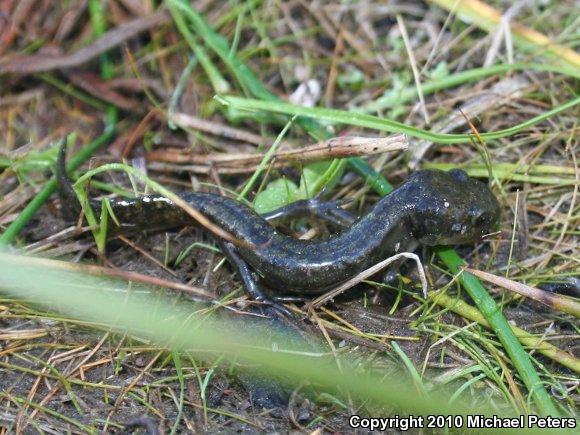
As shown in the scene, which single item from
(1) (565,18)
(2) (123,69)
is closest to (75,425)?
(2) (123,69)

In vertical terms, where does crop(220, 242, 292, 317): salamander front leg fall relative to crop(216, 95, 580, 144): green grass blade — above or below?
below

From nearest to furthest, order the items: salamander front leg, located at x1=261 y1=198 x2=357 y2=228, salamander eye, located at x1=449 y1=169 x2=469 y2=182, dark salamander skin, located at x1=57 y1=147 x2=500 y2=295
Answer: dark salamander skin, located at x1=57 y1=147 x2=500 y2=295
salamander eye, located at x1=449 y1=169 x2=469 y2=182
salamander front leg, located at x1=261 y1=198 x2=357 y2=228

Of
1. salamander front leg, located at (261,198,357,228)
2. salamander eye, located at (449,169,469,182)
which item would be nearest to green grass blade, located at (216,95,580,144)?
salamander eye, located at (449,169,469,182)

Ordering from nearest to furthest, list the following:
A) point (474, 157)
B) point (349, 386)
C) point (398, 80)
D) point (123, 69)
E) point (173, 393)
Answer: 1. point (349, 386)
2. point (173, 393)
3. point (474, 157)
4. point (398, 80)
5. point (123, 69)

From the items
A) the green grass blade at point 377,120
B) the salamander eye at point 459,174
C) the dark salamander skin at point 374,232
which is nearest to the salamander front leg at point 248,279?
the dark salamander skin at point 374,232

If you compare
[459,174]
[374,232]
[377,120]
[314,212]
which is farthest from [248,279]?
[459,174]

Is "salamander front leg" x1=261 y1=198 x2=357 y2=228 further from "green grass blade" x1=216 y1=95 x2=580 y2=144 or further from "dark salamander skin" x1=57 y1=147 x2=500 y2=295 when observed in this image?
"green grass blade" x1=216 y1=95 x2=580 y2=144

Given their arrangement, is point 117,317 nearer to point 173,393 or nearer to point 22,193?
point 173,393

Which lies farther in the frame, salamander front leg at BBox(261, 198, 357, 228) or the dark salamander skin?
salamander front leg at BBox(261, 198, 357, 228)
